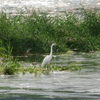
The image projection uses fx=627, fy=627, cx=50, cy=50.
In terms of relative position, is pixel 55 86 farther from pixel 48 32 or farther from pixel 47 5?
pixel 47 5

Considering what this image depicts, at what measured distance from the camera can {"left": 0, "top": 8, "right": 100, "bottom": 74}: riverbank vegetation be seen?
23484mm

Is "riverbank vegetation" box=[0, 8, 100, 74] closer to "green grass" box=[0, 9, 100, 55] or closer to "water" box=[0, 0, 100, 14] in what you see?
"green grass" box=[0, 9, 100, 55]

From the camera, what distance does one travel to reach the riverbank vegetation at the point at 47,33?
23484mm

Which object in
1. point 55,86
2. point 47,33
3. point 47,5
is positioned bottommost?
point 55,86

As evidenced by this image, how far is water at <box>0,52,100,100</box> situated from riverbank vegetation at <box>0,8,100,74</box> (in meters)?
5.54

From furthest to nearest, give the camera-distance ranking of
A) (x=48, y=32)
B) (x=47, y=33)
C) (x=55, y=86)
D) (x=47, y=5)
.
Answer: (x=47, y=5)
(x=48, y=32)
(x=47, y=33)
(x=55, y=86)

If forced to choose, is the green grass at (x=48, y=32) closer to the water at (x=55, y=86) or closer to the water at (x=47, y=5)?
the water at (x=55, y=86)

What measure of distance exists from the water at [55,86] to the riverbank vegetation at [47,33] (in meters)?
5.54

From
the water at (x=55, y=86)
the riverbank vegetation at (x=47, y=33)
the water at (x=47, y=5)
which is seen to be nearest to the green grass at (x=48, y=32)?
the riverbank vegetation at (x=47, y=33)

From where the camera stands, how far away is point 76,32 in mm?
26391

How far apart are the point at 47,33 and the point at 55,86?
11666mm

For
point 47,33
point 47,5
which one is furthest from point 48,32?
point 47,5

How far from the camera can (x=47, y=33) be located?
83.5ft

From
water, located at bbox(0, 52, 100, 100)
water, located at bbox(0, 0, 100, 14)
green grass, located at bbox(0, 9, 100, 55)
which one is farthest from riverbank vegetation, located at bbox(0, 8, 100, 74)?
water, located at bbox(0, 0, 100, 14)
